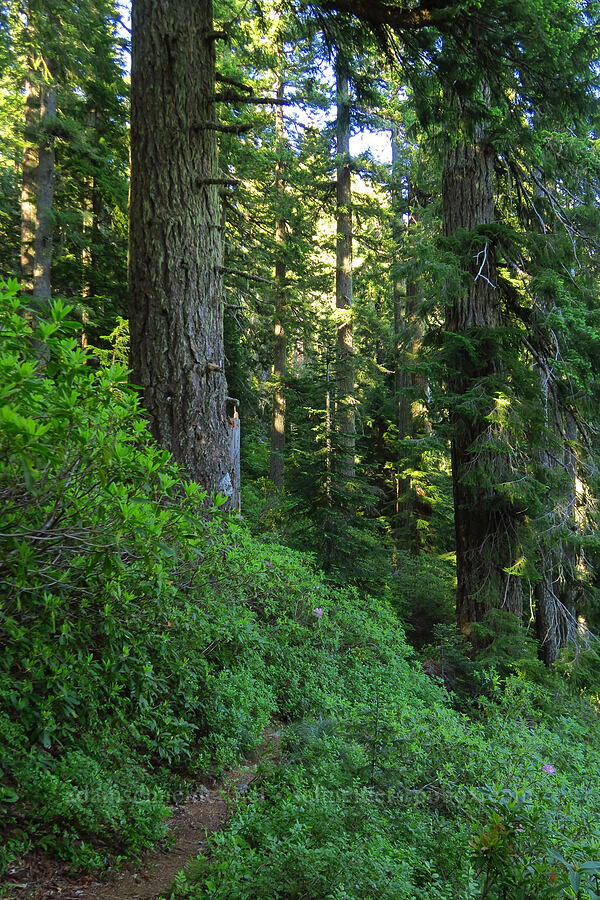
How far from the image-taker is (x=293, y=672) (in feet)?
14.7

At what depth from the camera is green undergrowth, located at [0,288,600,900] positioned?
2.04m

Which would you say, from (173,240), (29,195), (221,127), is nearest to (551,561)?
(173,240)

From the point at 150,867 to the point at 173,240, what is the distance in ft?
15.5

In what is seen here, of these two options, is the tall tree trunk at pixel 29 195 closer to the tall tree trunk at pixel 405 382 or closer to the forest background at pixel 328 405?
the forest background at pixel 328 405

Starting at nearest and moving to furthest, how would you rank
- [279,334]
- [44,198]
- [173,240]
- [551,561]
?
[173,240], [551,561], [44,198], [279,334]

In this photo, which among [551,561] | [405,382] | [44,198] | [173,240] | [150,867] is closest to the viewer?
[150,867]

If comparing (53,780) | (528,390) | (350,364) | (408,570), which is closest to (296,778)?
(53,780)

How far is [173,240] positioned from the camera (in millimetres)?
5031

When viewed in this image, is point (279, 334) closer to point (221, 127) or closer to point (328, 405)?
point (328, 405)

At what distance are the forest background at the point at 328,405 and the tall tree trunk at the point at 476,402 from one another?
0.13 feet

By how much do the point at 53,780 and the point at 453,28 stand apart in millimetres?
6639

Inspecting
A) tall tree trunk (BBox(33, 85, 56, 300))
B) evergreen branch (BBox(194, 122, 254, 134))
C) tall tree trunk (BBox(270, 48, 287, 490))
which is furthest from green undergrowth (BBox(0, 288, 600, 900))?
tall tree trunk (BBox(270, 48, 287, 490))

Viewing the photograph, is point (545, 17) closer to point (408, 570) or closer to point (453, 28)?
point (453, 28)

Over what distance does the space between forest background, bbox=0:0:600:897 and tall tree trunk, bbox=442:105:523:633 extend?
0.04 metres
